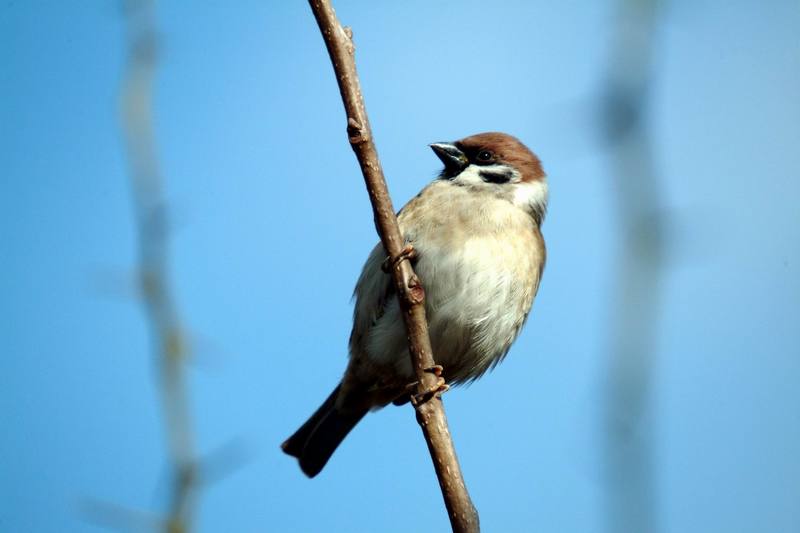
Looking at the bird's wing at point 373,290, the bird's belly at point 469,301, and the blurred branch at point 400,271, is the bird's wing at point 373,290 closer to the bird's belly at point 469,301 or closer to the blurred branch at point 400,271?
the bird's belly at point 469,301

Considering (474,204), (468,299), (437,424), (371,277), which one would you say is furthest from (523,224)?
(437,424)

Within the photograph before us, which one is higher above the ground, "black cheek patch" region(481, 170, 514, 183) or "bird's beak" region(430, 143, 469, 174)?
"bird's beak" region(430, 143, 469, 174)

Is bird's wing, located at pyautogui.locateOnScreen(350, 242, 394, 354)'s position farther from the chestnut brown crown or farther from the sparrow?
the chestnut brown crown

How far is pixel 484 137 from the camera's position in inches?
201

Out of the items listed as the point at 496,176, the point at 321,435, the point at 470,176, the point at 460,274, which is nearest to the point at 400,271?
the point at 460,274

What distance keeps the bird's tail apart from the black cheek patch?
147cm

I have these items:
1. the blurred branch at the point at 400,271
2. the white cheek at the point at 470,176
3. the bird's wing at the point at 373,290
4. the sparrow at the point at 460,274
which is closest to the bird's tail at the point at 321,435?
the sparrow at the point at 460,274

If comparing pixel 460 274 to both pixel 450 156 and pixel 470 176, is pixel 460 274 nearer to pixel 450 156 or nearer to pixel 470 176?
pixel 470 176

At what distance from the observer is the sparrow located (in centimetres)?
435

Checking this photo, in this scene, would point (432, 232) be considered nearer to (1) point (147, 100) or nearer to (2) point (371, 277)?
(2) point (371, 277)

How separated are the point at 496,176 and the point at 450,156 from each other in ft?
0.92

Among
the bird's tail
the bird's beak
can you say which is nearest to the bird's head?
the bird's beak

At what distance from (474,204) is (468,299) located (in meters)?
0.52

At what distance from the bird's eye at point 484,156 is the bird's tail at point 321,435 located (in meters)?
1.55
